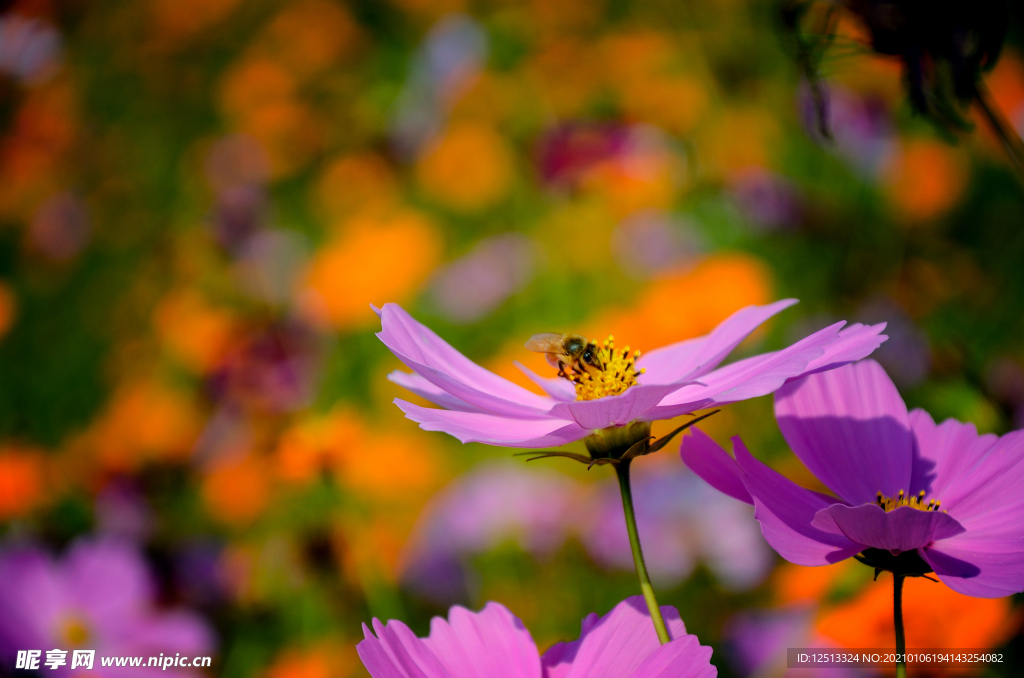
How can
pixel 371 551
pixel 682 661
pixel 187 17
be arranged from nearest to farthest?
pixel 682 661, pixel 371 551, pixel 187 17

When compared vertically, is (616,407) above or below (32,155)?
below

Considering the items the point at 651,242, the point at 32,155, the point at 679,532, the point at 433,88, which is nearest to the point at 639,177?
the point at 651,242

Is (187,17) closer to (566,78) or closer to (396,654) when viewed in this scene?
(566,78)

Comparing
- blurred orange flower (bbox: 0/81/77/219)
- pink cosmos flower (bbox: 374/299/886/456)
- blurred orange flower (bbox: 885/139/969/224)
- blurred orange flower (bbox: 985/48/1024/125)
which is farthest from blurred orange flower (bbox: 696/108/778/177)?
blurred orange flower (bbox: 0/81/77/219)

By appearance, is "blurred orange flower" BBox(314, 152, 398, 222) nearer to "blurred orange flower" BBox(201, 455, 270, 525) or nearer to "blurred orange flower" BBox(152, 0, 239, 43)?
"blurred orange flower" BBox(201, 455, 270, 525)

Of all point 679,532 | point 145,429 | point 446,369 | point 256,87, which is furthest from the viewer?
point 256,87

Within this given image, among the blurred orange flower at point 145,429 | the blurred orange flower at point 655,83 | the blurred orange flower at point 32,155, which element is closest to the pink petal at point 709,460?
the blurred orange flower at point 145,429

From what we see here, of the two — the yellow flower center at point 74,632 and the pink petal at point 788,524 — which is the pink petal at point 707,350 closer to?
the pink petal at point 788,524

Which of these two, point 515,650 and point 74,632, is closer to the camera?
point 515,650
